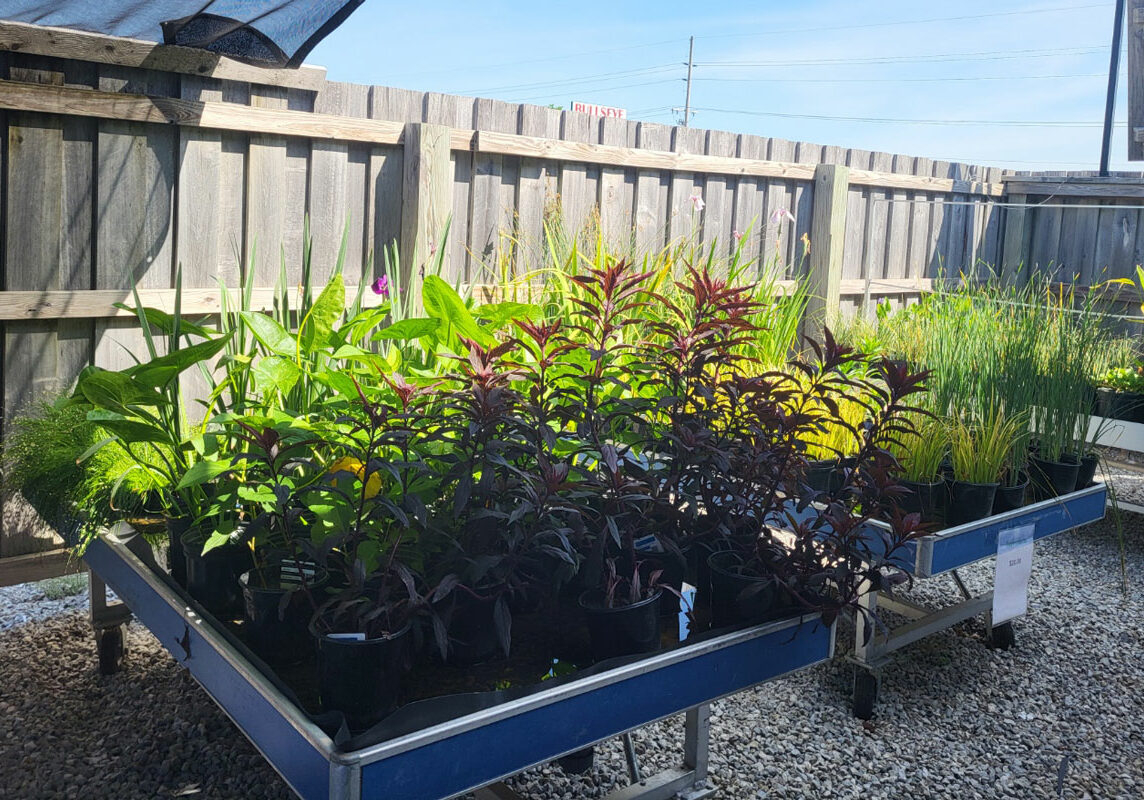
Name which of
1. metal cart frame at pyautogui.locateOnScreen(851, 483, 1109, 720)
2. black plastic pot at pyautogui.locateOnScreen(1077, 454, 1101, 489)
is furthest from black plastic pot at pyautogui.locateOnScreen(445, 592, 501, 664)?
black plastic pot at pyautogui.locateOnScreen(1077, 454, 1101, 489)

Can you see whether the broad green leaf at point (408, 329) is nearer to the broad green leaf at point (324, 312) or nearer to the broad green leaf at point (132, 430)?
the broad green leaf at point (324, 312)

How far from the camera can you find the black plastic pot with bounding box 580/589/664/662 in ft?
5.77

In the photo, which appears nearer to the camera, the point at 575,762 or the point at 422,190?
the point at 575,762

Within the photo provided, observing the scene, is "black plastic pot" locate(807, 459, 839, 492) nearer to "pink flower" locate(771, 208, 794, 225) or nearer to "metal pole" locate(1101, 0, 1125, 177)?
"pink flower" locate(771, 208, 794, 225)

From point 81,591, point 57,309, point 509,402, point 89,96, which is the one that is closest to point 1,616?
point 81,591

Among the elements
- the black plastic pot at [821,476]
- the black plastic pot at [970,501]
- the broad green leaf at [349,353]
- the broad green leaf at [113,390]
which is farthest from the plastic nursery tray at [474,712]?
the black plastic pot at [970,501]

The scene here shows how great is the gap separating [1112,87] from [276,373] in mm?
8506

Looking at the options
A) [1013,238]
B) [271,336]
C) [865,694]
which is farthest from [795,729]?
[1013,238]

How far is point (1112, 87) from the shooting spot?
8.30 metres

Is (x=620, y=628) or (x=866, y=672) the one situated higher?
(x=620, y=628)

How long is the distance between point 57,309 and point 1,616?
1097mm

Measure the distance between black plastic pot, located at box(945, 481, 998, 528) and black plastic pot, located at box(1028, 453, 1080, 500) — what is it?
0.43 meters

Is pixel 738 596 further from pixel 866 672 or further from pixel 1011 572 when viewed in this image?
pixel 1011 572

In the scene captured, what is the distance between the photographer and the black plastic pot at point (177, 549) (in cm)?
212
